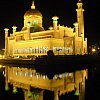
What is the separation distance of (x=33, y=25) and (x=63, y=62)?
46.9 ft

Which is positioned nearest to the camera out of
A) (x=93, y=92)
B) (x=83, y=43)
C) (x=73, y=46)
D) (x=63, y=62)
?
(x=93, y=92)

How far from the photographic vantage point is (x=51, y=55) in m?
23.2

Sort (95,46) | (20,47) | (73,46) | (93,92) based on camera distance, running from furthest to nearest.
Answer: (95,46) < (20,47) < (73,46) < (93,92)

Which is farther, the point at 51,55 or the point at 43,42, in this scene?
the point at 43,42

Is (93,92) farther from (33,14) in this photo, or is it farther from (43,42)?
(33,14)

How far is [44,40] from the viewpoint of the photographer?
28969 millimetres

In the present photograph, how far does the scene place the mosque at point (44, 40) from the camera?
95.1ft

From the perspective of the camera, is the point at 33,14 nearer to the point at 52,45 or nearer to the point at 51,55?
the point at 52,45

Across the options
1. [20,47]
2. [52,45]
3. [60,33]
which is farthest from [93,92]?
[20,47]

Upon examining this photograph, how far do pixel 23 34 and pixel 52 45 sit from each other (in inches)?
301

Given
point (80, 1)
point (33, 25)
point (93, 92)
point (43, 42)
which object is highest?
point (80, 1)

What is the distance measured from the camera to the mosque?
29.0m

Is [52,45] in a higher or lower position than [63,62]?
higher

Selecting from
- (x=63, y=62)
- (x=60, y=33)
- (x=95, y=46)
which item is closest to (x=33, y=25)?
(x=60, y=33)
